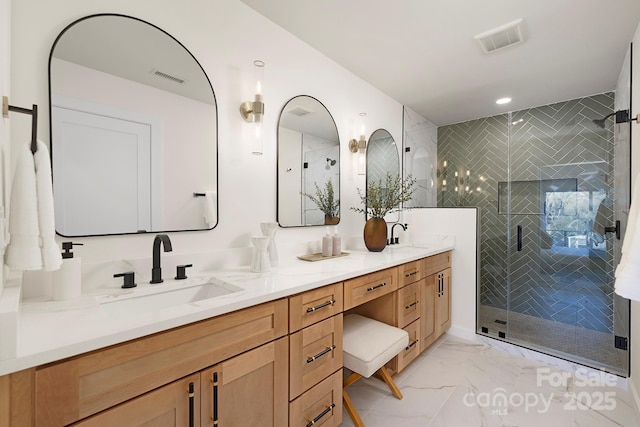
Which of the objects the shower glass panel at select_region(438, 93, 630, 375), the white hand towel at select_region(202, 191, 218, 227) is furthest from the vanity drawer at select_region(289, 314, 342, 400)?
the shower glass panel at select_region(438, 93, 630, 375)

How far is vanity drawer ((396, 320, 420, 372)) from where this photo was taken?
1985 mm

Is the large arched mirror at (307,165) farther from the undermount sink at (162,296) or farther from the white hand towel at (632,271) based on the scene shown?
the white hand towel at (632,271)

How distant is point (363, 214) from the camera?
263 centimetres

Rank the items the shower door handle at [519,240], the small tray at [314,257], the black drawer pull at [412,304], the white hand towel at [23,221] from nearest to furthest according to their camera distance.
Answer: the white hand towel at [23,221]
the small tray at [314,257]
the black drawer pull at [412,304]
the shower door handle at [519,240]

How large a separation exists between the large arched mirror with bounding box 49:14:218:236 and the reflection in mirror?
61.0 inches

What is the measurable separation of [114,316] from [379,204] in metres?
2.00

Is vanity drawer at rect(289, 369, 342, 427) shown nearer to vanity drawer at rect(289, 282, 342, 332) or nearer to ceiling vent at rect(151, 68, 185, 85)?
vanity drawer at rect(289, 282, 342, 332)

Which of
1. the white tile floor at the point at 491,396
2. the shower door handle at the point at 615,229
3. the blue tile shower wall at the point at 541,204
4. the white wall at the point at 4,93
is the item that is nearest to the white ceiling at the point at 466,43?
the blue tile shower wall at the point at 541,204

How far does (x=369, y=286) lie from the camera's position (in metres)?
1.70

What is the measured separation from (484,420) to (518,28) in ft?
7.89

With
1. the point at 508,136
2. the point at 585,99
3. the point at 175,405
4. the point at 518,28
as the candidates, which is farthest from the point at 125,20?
the point at 585,99

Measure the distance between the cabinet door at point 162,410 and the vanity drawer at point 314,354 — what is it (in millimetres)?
415

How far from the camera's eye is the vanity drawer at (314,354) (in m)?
1.25

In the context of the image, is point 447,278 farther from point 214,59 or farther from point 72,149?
point 72,149
